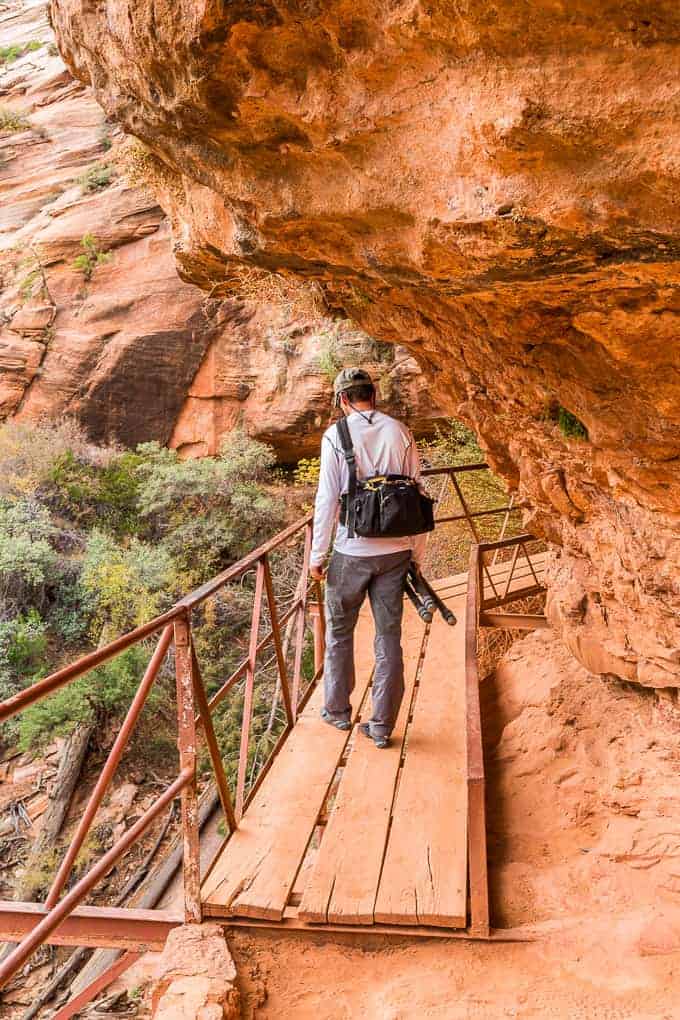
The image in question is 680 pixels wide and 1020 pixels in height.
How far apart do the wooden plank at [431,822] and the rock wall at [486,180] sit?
106 cm

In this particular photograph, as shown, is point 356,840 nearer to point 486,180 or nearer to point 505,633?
point 486,180

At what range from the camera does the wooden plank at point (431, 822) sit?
2.48 meters

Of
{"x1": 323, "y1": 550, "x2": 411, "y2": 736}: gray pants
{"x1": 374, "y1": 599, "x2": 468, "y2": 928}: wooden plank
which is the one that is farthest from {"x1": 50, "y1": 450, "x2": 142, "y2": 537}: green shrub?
{"x1": 323, "y1": 550, "x2": 411, "y2": 736}: gray pants

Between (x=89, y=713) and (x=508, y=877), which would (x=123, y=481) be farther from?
(x=508, y=877)

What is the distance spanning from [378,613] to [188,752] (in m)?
1.09

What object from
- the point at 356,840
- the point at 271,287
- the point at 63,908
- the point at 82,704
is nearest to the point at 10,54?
the point at 82,704

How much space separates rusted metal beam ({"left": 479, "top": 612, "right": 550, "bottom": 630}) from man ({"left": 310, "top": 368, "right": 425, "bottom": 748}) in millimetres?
2027

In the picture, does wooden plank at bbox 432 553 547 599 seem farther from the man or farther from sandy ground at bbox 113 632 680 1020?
the man

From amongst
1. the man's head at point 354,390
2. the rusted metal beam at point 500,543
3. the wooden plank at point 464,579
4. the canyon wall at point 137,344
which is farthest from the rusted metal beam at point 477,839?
the canyon wall at point 137,344

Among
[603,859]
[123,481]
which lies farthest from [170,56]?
[123,481]

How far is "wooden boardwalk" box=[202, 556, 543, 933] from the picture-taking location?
2.52 metres

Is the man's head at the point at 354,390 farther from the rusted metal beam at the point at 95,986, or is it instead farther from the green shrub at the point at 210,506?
the green shrub at the point at 210,506

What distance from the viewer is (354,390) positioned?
10.3 feet

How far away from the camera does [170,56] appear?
2033 mm
